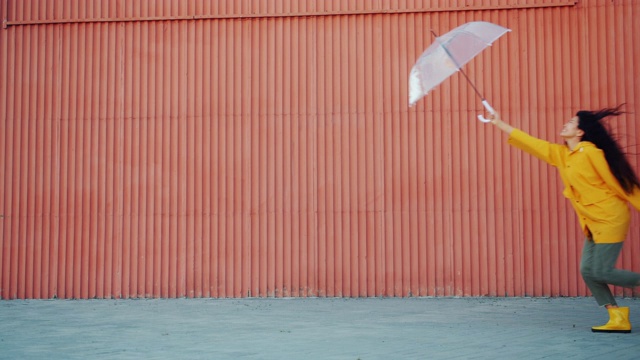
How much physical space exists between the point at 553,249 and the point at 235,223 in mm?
3904

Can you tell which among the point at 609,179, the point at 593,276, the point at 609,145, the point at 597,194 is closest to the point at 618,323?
the point at 593,276

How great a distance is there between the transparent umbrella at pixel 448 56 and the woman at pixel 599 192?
0.56m

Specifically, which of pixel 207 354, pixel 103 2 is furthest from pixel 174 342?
pixel 103 2

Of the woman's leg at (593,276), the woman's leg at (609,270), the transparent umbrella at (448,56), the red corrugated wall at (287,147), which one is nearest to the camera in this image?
Result: the woman's leg at (609,270)

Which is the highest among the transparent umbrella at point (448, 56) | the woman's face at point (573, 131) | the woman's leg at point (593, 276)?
the transparent umbrella at point (448, 56)

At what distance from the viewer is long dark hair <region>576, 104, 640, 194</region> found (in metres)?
6.37

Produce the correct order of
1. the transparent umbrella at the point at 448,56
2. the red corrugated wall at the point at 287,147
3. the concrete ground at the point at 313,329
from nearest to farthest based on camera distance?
1. the concrete ground at the point at 313,329
2. the transparent umbrella at the point at 448,56
3. the red corrugated wall at the point at 287,147

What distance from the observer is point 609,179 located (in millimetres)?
6375

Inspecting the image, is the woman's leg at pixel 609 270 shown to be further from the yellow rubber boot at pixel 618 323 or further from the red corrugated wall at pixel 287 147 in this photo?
the red corrugated wall at pixel 287 147

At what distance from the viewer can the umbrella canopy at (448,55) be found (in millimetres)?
6621

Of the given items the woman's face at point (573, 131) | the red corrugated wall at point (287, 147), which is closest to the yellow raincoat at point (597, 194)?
the woman's face at point (573, 131)

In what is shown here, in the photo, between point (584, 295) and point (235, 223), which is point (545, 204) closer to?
point (584, 295)

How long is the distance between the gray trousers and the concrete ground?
394 mm

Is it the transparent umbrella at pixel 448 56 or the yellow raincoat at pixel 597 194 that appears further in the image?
Result: the transparent umbrella at pixel 448 56
